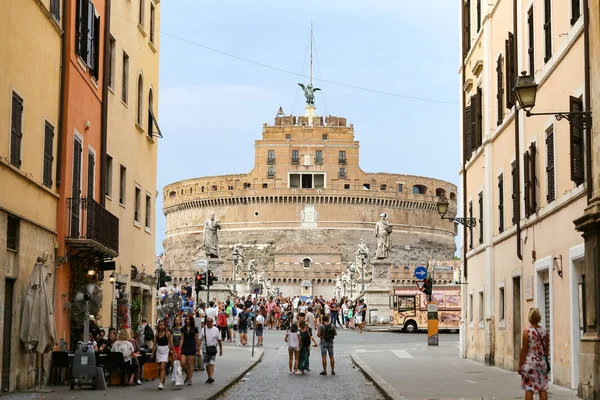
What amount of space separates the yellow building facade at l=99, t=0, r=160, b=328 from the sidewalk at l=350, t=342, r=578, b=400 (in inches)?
231

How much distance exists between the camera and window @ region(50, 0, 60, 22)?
17.9 metres

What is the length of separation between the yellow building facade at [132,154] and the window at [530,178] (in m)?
8.57

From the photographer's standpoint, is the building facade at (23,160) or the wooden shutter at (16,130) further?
the wooden shutter at (16,130)

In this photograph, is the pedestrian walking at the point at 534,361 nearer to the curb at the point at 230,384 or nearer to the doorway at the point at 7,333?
the curb at the point at 230,384

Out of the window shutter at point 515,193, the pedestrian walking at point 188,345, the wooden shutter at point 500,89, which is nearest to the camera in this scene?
the pedestrian walking at point 188,345

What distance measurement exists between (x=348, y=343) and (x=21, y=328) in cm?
2254

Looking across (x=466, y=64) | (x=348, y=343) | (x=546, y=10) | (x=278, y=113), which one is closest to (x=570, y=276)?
(x=546, y=10)

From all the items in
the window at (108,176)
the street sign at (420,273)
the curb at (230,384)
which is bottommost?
the curb at (230,384)

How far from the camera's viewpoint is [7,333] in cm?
1571

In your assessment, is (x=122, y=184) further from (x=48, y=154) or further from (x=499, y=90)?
(x=499, y=90)

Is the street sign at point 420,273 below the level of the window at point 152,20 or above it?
below

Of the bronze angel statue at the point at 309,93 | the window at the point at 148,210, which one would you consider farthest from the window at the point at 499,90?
the bronze angel statue at the point at 309,93

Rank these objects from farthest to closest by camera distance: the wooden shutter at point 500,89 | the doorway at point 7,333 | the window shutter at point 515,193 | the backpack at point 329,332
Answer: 1. the wooden shutter at point 500,89
2. the backpack at point 329,332
3. the window shutter at point 515,193
4. the doorway at point 7,333

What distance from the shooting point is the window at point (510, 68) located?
21766mm
